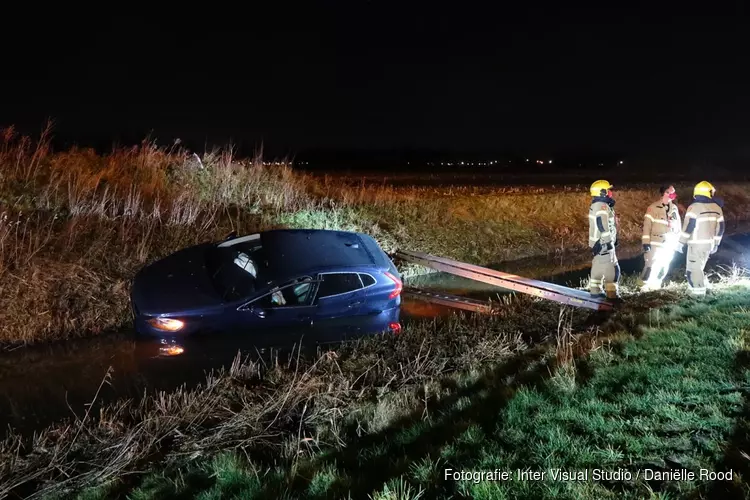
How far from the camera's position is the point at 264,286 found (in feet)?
24.5

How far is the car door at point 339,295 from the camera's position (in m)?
7.84

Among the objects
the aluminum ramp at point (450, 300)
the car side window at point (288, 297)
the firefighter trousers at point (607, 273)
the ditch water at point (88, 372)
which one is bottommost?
the ditch water at point (88, 372)

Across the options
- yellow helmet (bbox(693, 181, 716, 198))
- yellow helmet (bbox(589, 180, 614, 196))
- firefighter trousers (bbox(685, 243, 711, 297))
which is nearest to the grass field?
firefighter trousers (bbox(685, 243, 711, 297))

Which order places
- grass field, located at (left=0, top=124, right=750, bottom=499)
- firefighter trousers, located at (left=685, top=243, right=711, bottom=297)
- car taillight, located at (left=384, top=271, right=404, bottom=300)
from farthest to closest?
firefighter trousers, located at (left=685, top=243, right=711, bottom=297), car taillight, located at (left=384, top=271, right=404, bottom=300), grass field, located at (left=0, top=124, right=750, bottom=499)

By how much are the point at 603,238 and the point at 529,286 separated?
1.54m

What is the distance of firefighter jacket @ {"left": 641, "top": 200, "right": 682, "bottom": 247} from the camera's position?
10164 millimetres

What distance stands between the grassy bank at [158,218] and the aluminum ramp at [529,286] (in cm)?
247

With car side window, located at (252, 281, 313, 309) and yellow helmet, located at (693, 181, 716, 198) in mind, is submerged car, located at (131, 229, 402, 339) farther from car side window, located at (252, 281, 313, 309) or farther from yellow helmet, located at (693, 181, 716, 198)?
yellow helmet, located at (693, 181, 716, 198)

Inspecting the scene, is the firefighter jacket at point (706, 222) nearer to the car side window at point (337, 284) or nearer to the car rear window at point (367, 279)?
the car rear window at point (367, 279)

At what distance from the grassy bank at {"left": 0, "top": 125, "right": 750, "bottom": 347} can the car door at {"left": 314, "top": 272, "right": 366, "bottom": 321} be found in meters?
3.49

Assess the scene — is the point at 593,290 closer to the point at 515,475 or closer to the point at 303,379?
the point at 303,379

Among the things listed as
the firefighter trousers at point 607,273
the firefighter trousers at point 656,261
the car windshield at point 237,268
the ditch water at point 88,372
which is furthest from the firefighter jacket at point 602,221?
the car windshield at point 237,268

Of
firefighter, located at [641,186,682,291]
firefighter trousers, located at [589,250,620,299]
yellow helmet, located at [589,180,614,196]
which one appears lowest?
firefighter trousers, located at [589,250,620,299]

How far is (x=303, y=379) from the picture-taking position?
6004mm
